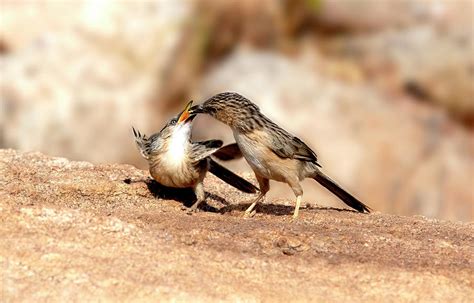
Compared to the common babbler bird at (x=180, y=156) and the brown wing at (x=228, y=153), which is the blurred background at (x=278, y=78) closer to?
the brown wing at (x=228, y=153)

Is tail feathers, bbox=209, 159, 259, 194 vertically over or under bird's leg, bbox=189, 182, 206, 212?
over

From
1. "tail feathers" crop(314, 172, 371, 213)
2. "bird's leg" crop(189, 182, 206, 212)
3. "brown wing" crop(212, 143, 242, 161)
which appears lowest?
"bird's leg" crop(189, 182, 206, 212)

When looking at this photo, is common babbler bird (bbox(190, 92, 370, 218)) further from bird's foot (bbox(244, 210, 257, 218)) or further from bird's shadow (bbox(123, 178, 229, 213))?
bird's shadow (bbox(123, 178, 229, 213))

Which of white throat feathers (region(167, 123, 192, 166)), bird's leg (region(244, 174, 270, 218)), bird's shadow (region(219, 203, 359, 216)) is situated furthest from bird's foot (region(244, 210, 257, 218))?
white throat feathers (region(167, 123, 192, 166))

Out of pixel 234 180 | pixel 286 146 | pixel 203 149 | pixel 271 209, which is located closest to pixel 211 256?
pixel 286 146

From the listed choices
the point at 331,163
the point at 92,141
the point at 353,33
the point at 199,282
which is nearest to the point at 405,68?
the point at 353,33

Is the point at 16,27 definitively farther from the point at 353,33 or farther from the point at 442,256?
the point at 442,256
